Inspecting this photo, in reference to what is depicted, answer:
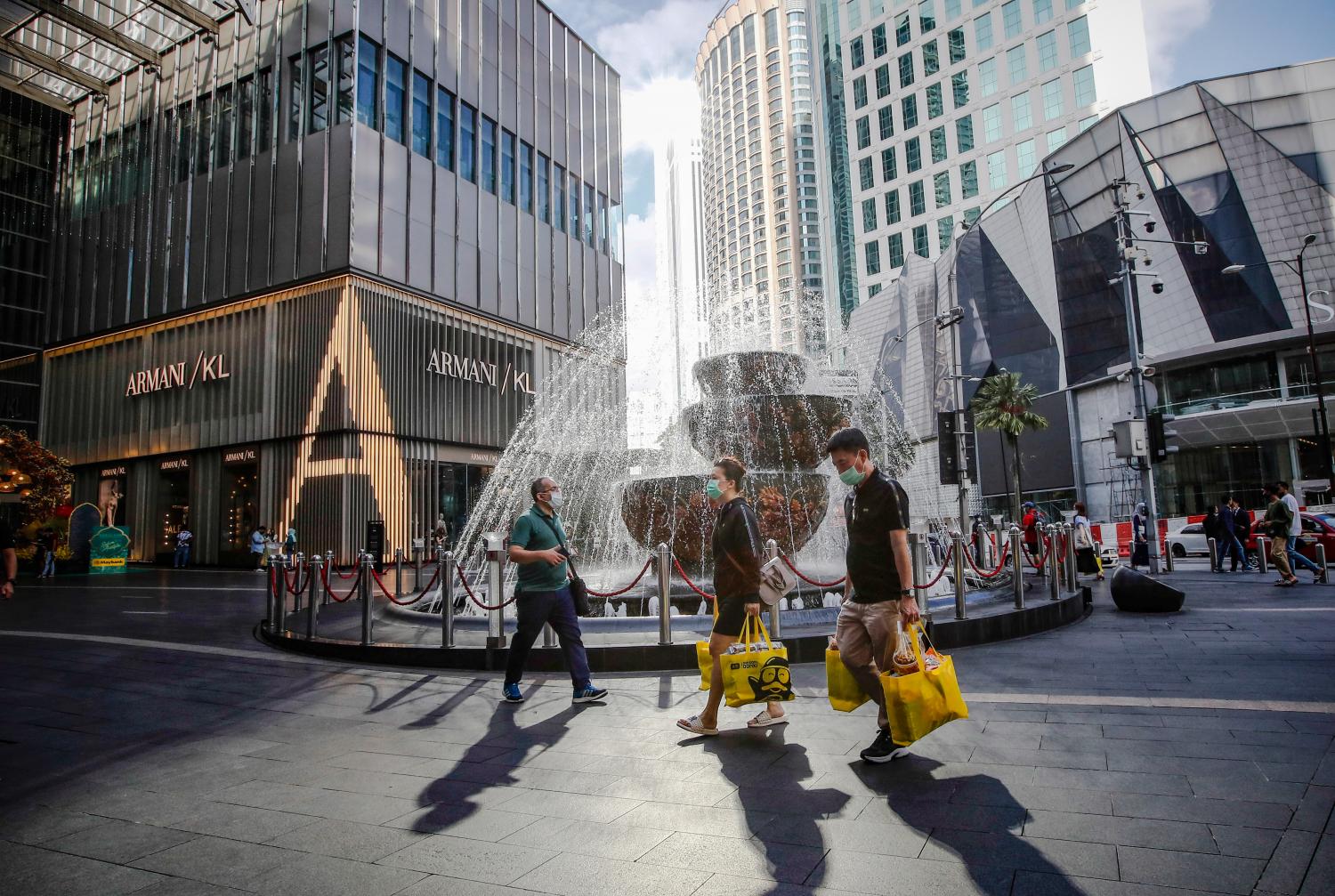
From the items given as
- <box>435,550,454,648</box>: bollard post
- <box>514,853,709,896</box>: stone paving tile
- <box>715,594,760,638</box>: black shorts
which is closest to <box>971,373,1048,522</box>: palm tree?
<box>435,550,454,648</box>: bollard post

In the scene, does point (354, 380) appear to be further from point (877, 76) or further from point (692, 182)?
point (692, 182)

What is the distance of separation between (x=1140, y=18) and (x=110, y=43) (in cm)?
5977

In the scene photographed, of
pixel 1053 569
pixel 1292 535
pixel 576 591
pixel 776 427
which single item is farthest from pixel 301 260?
pixel 1292 535

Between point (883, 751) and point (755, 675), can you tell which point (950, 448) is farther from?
point (883, 751)

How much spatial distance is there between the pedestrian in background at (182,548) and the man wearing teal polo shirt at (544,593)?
25.5 metres

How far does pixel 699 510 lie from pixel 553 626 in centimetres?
496

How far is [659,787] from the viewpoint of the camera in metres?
3.86

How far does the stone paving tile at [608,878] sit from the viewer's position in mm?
2701

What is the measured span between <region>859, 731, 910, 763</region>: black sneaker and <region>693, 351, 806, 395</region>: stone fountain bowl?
885 centimetres

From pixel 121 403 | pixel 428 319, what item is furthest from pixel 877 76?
pixel 121 403

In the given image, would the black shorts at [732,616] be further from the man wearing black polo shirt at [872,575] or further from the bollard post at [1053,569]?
the bollard post at [1053,569]

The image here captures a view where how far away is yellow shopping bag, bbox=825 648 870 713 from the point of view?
14.6 feet

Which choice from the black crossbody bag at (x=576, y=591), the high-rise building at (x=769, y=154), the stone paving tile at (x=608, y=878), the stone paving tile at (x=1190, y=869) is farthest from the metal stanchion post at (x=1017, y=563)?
the high-rise building at (x=769, y=154)

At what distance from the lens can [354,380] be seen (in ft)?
79.7
